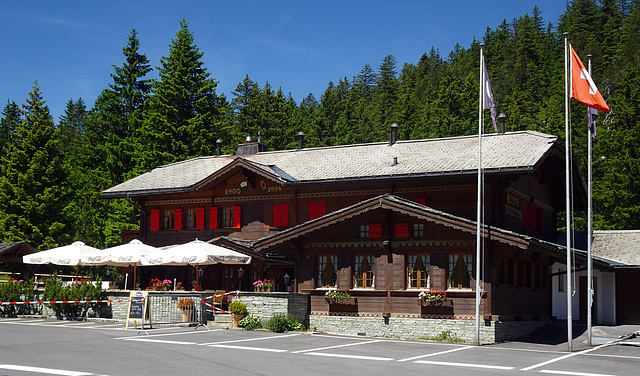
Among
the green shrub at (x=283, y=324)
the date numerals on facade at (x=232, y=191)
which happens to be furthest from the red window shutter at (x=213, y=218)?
the green shrub at (x=283, y=324)

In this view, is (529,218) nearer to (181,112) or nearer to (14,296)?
(14,296)

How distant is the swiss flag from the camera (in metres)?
19.6

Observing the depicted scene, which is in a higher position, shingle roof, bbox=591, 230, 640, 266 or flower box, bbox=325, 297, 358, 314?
shingle roof, bbox=591, 230, 640, 266

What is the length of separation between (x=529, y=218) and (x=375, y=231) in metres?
7.75

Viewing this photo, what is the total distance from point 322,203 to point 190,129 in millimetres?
24265

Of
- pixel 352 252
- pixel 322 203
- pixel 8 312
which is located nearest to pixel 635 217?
pixel 322 203

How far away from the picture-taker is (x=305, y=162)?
34000 mm

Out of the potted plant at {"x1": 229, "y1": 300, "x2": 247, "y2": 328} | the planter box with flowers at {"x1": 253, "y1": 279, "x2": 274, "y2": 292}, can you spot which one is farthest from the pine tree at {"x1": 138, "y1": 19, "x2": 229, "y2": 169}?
the potted plant at {"x1": 229, "y1": 300, "x2": 247, "y2": 328}

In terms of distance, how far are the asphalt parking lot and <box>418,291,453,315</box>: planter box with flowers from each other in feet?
5.65

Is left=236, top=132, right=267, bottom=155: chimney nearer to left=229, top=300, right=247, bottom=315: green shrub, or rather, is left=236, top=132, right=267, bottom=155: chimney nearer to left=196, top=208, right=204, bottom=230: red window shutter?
left=196, top=208, right=204, bottom=230: red window shutter

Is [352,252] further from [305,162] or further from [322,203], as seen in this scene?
[305,162]

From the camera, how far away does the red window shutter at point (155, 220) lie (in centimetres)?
3547

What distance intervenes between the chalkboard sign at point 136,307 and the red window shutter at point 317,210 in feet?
31.5

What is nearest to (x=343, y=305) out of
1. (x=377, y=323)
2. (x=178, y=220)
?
(x=377, y=323)
